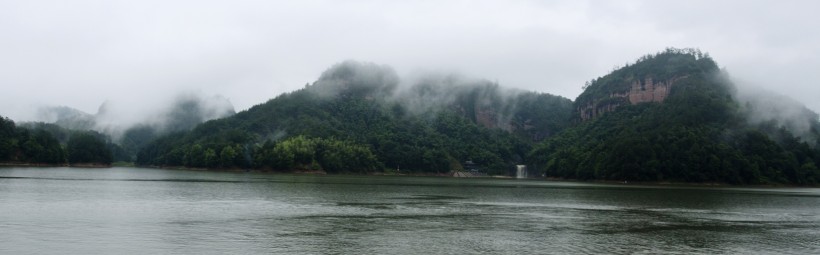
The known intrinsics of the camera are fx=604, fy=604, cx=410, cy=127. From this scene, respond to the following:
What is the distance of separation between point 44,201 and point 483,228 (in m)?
39.7

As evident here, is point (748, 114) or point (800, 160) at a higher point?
point (748, 114)

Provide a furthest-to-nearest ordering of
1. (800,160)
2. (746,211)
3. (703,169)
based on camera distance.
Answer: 1. (800,160)
2. (703,169)
3. (746,211)

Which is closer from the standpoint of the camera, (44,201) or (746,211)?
(44,201)

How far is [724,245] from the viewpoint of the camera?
37.7 metres

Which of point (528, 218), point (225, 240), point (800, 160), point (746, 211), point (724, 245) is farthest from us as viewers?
point (800, 160)

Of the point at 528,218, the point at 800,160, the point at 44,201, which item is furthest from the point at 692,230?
the point at 800,160

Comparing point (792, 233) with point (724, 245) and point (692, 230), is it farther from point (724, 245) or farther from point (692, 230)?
point (724, 245)

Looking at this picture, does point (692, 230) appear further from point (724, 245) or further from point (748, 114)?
point (748, 114)

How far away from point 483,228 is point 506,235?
3.70 m

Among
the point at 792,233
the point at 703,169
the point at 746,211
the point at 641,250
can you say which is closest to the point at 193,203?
the point at 641,250

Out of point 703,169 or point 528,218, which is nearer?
point 528,218

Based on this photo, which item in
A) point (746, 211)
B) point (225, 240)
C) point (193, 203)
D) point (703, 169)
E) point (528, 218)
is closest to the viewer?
point (225, 240)

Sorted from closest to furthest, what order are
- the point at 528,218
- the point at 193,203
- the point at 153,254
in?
1. the point at 153,254
2. the point at 528,218
3. the point at 193,203

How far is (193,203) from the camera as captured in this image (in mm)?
57844
